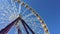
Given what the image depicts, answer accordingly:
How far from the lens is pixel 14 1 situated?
1527 inches

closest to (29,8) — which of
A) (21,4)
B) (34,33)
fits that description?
(21,4)

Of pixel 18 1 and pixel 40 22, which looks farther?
pixel 40 22

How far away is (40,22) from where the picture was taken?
43875 millimetres

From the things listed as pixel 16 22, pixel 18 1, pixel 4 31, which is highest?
pixel 18 1

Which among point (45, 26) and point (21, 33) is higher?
point (45, 26)

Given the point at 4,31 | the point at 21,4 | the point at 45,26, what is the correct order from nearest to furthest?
the point at 4,31 → the point at 21,4 → the point at 45,26

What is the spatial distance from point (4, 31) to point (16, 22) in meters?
2.76

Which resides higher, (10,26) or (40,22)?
(40,22)

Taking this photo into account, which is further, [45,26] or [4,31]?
[45,26]

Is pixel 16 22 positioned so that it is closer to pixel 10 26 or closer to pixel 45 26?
pixel 10 26

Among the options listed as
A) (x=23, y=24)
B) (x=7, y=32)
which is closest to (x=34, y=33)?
(x=23, y=24)

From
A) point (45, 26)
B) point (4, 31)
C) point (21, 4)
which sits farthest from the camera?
point (45, 26)

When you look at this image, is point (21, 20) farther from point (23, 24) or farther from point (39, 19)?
point (39, 19)

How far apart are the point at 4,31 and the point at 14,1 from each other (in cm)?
517
